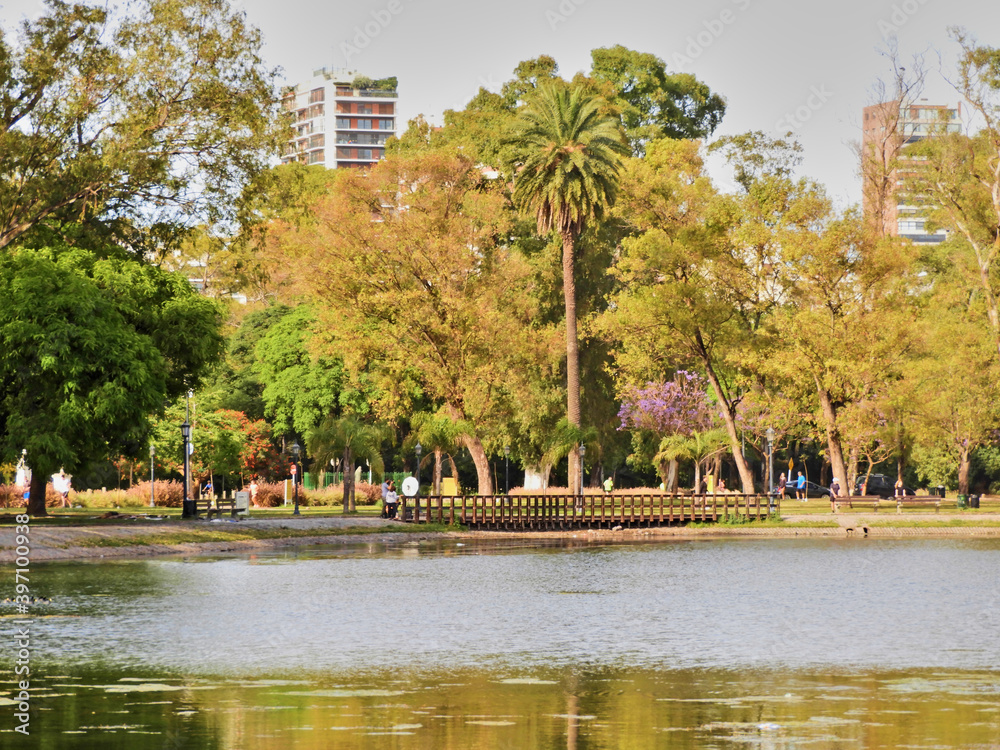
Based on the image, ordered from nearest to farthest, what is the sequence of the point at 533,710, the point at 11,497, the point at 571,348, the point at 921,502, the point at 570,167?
the point at 533,710 < the point at 921,502 < the point at 11,497 < the point at 570,167 < the point at 571,348

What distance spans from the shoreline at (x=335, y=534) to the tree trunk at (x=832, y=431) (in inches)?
352

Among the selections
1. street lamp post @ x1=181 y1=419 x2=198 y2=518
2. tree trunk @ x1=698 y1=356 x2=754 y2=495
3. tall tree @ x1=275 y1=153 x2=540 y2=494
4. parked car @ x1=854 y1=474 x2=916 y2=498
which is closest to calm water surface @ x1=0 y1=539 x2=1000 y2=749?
street lamp post @ x1=181 y1=419 x2=198 y2=518

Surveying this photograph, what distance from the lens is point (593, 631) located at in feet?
68.0

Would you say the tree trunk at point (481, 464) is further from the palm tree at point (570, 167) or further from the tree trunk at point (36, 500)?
the tree trunk at point (36, 500)

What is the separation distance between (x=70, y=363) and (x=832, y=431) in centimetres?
3645

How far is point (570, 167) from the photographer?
62.6 meters

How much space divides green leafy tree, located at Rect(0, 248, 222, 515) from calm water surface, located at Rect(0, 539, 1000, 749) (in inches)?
324

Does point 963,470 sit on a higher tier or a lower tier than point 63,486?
higher

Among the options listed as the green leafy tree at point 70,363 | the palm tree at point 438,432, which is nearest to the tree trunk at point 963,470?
the palm tree at point 438,432

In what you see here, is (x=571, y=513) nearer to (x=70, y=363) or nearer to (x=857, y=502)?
(x=857, y=502)

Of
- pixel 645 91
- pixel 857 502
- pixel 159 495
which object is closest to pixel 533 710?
pixel 857 502

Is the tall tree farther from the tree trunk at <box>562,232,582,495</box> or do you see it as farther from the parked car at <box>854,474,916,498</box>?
the parked car at <box>854,474,916,498</box>

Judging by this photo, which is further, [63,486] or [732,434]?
[732,434]

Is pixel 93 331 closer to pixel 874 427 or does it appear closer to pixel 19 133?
pixel 19 133
